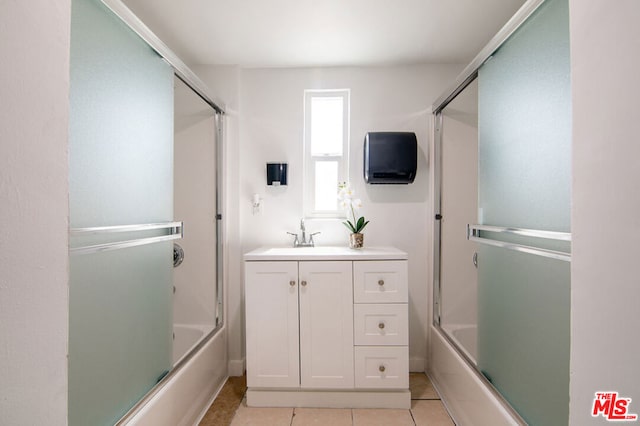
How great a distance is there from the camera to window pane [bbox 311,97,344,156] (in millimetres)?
2428

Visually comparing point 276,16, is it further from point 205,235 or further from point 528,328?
point 528,328

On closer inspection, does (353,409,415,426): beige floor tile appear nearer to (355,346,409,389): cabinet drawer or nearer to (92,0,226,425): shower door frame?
(355,346,409,389): cabinet drawer

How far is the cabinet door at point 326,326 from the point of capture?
1.84 m

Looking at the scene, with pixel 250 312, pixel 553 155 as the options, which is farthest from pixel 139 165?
pixel 553 155

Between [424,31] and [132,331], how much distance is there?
7.35 ft

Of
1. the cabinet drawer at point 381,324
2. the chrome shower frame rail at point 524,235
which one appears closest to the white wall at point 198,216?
the cabinet drawer at point 381,324

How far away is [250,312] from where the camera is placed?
6.14 ft

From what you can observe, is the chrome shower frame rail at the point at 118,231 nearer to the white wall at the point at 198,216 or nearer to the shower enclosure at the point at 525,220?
the white wall at the point at 198,216

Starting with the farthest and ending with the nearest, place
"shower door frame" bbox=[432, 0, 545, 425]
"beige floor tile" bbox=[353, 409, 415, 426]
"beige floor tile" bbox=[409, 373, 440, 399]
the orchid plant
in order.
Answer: the orchid plant
"beige floor tile" bbox=[409, 373, 440, 399]
"beige floor tile" bbox=[353, 409, 415, 426]
"shower door frame" bbox=[432, 0, 545, 425]

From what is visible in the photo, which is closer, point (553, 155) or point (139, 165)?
point (553, 155)

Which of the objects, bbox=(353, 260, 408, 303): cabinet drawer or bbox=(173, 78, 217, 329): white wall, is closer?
bbox=(353, 260, 408, 303): cabinet drawer

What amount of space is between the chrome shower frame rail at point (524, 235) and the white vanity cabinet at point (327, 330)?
51 centimetres

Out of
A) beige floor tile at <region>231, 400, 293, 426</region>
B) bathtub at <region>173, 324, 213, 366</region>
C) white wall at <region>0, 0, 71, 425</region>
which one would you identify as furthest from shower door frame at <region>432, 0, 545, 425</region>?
bathtub at <region>173, 324, 213, 366</region>
